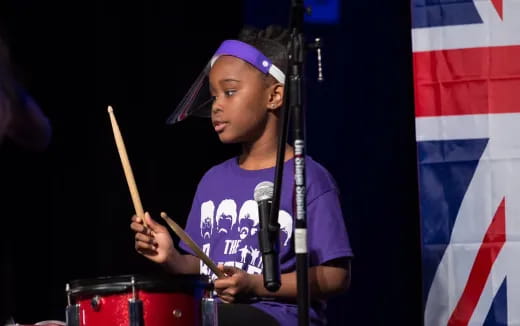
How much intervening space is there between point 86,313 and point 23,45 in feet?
4.35

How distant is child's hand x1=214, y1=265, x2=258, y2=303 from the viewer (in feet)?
7.95

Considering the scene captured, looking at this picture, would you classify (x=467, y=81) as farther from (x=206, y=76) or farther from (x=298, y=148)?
(x=298, y=148)

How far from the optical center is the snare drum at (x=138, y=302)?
237 centimetres

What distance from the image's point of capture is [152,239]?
261cm

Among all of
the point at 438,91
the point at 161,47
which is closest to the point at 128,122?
the point at 161,47

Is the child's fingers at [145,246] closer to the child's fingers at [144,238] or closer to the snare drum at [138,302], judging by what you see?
the child's fingers at [144,238]

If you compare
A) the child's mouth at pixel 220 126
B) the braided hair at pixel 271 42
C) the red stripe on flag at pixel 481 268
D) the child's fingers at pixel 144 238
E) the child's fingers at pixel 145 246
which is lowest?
the red stripe on flag at pixel 481 268

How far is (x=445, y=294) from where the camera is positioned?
300 centimetres

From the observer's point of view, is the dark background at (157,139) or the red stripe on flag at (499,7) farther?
the dark background at (157,139)

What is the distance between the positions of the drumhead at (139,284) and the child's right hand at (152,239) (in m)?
0.20

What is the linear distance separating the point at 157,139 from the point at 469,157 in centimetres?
120

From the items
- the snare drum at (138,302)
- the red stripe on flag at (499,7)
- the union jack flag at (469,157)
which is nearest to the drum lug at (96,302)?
the snare drum at (138,302)

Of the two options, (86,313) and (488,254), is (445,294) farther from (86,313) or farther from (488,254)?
(86,313)

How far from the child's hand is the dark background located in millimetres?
840
